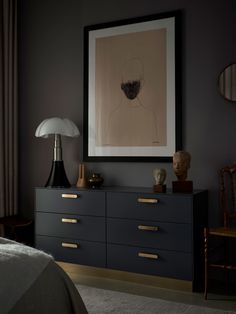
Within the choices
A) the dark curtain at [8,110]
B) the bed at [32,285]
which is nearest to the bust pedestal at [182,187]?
the bed at [32,285]

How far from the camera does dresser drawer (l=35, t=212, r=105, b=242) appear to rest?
342cm

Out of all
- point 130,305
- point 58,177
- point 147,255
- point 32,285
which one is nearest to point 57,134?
point 58,177

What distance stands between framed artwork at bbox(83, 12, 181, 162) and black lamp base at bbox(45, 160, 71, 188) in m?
0.29

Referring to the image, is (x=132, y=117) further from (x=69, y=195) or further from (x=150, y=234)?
(x=150, y=234)

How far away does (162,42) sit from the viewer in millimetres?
3559

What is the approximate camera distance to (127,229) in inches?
130

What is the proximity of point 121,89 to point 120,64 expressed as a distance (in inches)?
8.7

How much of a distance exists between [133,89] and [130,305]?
5.90 ft

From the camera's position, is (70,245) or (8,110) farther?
(8,110)

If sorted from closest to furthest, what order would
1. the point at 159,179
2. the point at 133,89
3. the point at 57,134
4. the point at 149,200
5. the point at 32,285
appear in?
the point at 32,285, the point at 149,200, the point at 159,179, the point at 133,89, the point at 57,134

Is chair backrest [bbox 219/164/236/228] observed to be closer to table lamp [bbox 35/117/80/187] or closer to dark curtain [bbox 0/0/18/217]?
table lamp [bbox 35/117/80/187]

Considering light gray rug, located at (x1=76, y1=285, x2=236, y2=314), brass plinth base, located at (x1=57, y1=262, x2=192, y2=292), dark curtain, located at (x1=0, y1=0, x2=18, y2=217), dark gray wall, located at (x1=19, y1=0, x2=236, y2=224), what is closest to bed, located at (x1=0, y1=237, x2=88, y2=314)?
light gray rug, located at (x1=76, y1=285, x2=236, y2=314)

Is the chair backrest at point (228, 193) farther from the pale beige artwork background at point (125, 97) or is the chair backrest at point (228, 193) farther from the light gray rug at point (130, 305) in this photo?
the light gray rug at point (130, 305)

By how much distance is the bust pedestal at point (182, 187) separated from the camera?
3201mm
